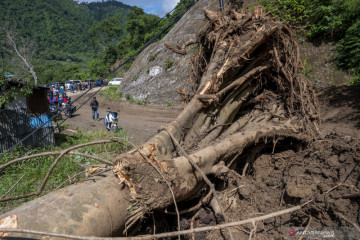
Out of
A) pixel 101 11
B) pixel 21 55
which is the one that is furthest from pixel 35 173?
pixel 101 11

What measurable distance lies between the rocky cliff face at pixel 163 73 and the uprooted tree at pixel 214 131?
35.5 ft

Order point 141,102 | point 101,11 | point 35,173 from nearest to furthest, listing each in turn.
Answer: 1. point 35,173
2. point 141,102
3. point 101,11

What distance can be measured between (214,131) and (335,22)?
10.0 meters

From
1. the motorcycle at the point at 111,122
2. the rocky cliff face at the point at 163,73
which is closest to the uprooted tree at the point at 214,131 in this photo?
the motorcycle at the point at 111,122

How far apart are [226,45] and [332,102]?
19.0 ft

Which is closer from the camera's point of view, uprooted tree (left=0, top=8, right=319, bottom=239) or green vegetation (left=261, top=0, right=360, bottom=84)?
uprooted tree (left=0, top=8, right=319, bottom=239)

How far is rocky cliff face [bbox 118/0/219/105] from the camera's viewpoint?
16.3 meters

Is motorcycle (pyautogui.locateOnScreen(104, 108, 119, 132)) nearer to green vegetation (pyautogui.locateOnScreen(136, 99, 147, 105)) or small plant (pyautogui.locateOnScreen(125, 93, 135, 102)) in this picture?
green vegetation (pyautogui.locateOnScreen(136, 99, 147, 105))

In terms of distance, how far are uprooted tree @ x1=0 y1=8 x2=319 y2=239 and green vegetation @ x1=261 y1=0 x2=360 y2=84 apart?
5291mm

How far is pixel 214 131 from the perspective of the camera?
11.9 feet

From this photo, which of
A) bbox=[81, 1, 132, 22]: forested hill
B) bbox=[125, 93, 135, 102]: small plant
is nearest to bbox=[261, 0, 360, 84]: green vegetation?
bbox=[125, 93, 135, 102]: small plant

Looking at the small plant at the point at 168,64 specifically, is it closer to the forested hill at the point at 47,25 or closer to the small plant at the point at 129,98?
the small plant at the point at 129,98

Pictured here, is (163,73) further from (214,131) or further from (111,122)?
(214,131)

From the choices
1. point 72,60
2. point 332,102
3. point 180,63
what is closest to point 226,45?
point 332,102
